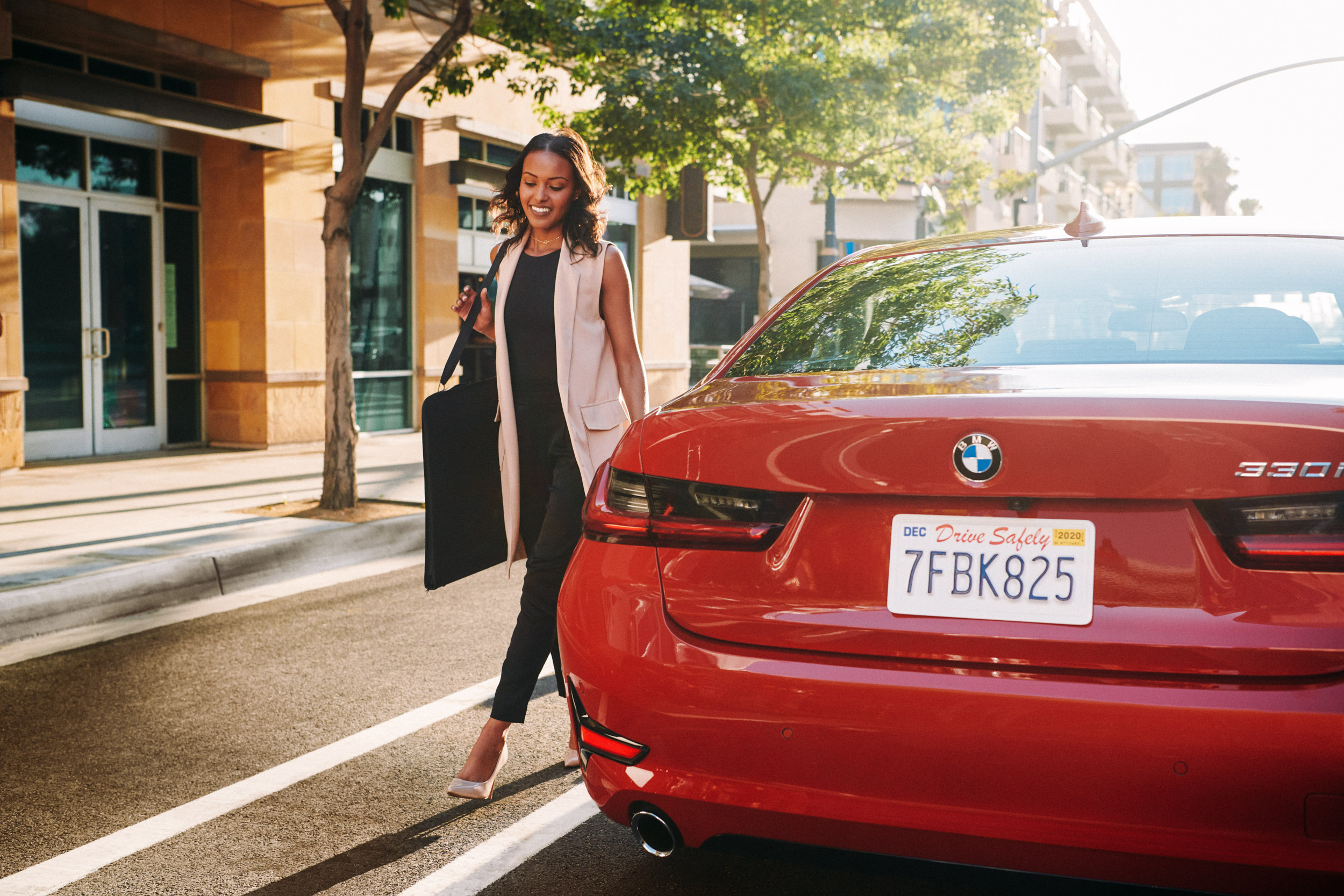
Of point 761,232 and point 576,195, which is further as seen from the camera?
point 761,232

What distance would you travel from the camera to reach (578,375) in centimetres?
349

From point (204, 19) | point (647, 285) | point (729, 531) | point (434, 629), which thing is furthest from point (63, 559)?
point (647, 285)

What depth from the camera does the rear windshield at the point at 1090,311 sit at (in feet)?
8.52

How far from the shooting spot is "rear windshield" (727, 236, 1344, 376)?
260 cm

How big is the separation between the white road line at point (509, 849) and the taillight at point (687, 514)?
86cm

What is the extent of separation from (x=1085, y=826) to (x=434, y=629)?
13.3ft

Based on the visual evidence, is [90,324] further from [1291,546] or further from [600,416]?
[1291,546]

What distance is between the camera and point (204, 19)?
12586mm

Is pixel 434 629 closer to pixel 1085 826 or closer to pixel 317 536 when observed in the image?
pixel 317 536

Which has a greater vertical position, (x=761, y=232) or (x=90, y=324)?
(x=761, y=232)

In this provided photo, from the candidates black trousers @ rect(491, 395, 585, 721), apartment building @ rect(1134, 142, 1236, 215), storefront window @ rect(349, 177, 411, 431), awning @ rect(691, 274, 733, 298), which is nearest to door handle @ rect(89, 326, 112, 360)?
storefront window @ rect(349, 177, 411, 431)

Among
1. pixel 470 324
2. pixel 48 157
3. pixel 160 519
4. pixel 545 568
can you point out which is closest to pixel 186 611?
pixel 160 519

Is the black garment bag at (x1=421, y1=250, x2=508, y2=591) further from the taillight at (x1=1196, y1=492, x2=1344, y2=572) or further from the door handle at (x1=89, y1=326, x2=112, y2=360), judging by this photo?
the door handle at (x1=89, y1=326, x2=112, y2=360)

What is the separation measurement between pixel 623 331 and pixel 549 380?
0.26 metres
